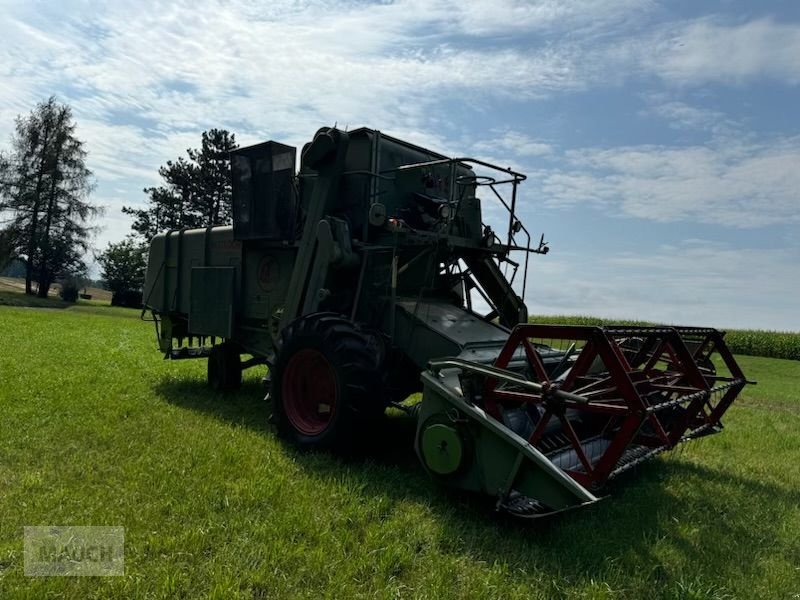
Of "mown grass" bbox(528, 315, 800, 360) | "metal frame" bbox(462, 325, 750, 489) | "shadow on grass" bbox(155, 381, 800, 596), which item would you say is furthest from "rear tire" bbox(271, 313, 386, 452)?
"mown grass" bbox(528, 315, 800, 360)

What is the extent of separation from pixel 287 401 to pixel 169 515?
1.84 m

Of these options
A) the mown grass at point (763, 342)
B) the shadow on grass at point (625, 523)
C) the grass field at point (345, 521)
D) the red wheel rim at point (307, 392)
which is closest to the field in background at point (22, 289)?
the mown grass at point (763, 342)

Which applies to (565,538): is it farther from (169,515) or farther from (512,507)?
(169,515)

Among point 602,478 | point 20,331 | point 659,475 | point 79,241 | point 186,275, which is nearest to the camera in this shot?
point 602,478

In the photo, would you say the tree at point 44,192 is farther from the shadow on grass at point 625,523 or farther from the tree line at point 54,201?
the shadow on grass at point 625,523

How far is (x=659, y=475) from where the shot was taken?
5.58 m

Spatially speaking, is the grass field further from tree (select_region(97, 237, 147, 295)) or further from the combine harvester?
tree (select_region(97, 237, 147, 295))

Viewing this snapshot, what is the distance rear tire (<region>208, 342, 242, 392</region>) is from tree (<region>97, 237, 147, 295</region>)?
3980cm

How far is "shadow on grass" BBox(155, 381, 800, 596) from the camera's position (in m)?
3.71

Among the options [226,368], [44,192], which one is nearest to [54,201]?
[44,192]

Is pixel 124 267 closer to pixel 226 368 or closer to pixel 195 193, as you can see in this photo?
pixel 195 193

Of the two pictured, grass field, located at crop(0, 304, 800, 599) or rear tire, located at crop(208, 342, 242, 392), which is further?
rear tire, located at crop(208, 342, 242, 392)

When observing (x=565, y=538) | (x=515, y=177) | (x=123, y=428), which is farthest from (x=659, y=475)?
(x=123, y=428)

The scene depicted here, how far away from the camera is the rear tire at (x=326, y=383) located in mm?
5090
